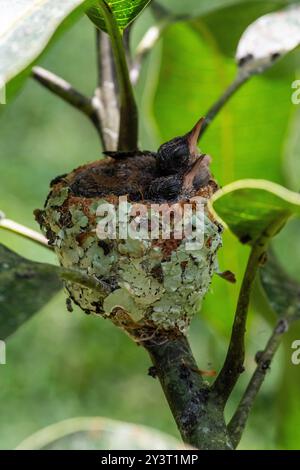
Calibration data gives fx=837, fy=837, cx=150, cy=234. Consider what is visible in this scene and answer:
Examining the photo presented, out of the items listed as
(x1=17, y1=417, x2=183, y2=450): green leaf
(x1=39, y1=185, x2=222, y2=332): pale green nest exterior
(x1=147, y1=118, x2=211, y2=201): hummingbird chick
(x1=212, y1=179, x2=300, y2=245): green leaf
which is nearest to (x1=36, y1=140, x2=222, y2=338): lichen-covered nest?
(x1=39, y1=185, x2=222, y2=332): pale green nest exterior

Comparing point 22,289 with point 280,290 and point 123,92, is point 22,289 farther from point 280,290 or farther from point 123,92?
point 280,290

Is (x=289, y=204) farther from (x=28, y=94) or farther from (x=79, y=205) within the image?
(x=28, y=94)

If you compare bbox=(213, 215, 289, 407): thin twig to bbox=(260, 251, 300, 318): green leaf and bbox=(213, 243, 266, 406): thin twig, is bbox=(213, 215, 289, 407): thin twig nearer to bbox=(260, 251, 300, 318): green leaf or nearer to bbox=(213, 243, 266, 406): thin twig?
bbox=(213, 243, 266, 406): thin twig

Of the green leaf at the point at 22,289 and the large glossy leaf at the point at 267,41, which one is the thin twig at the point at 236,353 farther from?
the large glossy leaf at the point at 267,41

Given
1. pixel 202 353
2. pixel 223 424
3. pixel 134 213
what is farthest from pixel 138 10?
pixel 202 353

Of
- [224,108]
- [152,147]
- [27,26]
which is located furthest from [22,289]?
[152,147]

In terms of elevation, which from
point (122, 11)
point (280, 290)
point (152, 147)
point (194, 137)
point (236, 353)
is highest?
point (122, 11)
